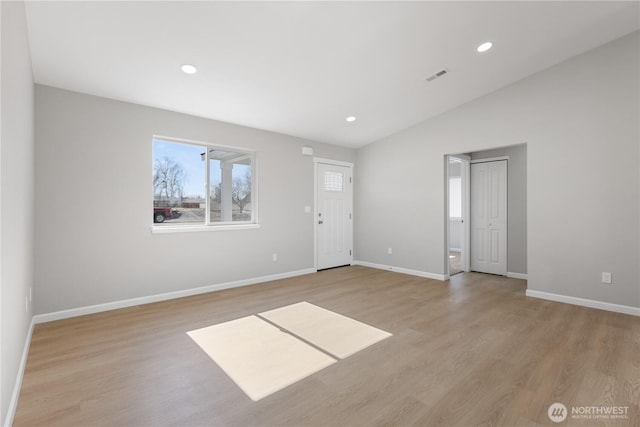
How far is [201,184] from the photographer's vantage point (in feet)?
14.3

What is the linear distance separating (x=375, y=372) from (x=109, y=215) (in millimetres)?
3405

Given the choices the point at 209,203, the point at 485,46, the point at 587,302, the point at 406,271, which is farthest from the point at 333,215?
the point at 587,302

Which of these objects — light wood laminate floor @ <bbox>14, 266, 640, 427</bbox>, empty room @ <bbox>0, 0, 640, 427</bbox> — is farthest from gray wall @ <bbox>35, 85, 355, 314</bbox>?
light wood laminate floor @ <bbox>14, 266, 640, 427</bbox>

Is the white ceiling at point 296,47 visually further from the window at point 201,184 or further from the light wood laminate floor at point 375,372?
the light wood laminate floor at point 375,372

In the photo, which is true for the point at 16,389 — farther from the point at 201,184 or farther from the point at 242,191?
the point at 242,191

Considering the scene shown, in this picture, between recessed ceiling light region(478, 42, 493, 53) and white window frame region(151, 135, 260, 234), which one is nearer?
recessed ceiling light region(478, 42, 493, 53)

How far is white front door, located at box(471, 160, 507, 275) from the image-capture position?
5.38 m

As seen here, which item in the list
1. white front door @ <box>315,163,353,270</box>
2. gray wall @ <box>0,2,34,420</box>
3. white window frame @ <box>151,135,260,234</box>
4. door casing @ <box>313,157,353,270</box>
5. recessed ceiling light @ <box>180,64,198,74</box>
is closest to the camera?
gray wall @ <box>0,2,34,420</box>

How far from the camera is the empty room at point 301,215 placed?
192 cm

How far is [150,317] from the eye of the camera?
129 inches

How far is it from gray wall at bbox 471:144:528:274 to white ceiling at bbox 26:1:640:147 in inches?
62.2

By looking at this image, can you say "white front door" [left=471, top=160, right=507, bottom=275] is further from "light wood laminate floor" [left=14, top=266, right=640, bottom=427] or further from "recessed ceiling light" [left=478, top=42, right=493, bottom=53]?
"recessed ceiling light" [left=478, top=42, right=493, bottom=53]

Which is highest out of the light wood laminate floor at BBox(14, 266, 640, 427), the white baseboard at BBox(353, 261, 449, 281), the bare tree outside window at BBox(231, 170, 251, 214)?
the bare tree outside window at BBox(231, 170, 251, 214)

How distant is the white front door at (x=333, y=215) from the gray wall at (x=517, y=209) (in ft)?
9.64
